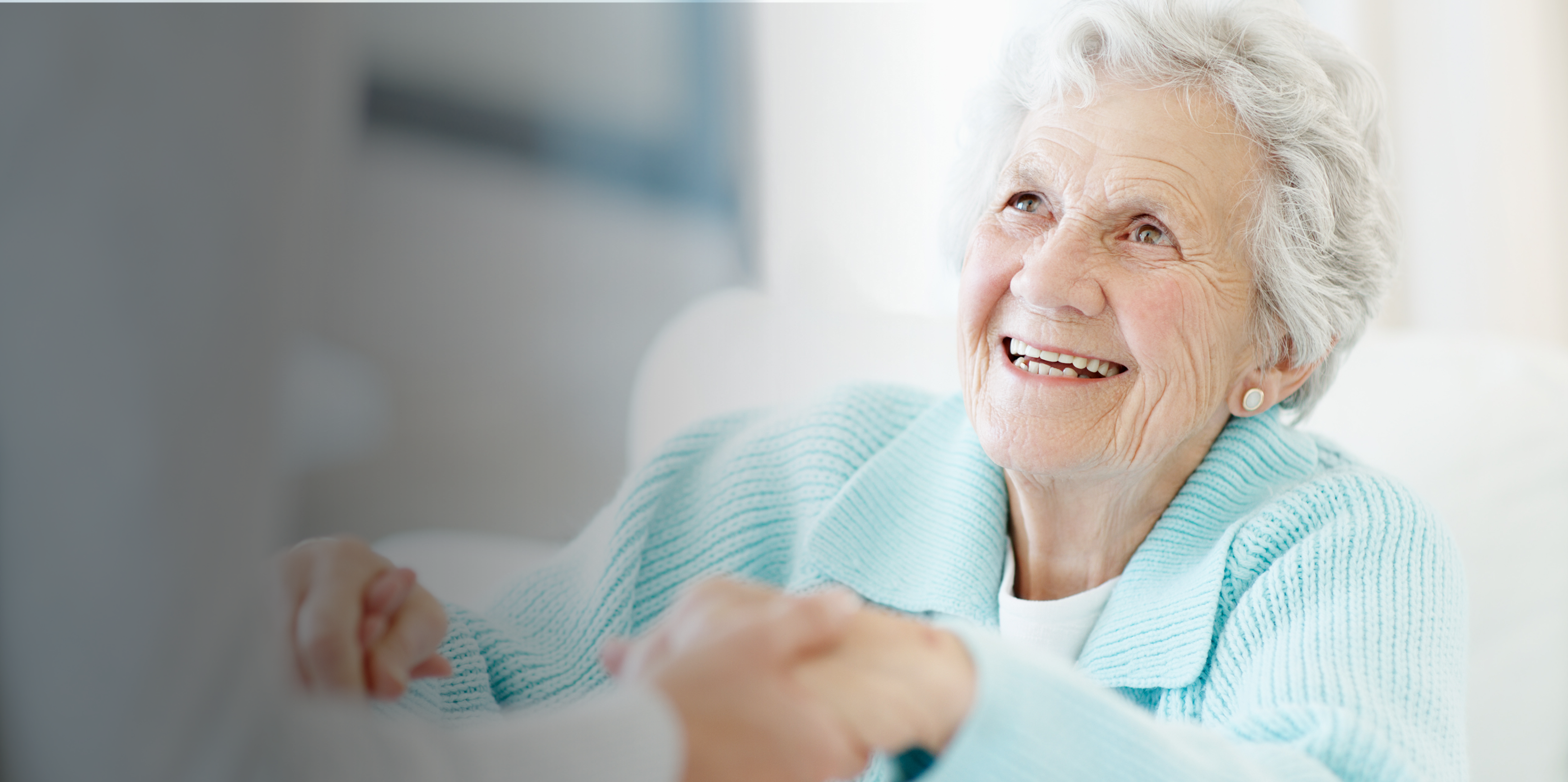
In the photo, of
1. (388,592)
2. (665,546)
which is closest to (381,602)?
(388,592)

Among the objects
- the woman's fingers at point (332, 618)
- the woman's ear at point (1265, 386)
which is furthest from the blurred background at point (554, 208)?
→ the woman's ear at point (1265, 386)

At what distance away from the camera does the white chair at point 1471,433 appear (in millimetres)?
1248

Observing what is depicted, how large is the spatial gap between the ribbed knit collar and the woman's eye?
28 cm

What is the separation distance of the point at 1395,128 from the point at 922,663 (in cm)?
213

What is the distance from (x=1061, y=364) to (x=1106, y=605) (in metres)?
0.25

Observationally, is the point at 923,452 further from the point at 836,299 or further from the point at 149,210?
the point at 149,210

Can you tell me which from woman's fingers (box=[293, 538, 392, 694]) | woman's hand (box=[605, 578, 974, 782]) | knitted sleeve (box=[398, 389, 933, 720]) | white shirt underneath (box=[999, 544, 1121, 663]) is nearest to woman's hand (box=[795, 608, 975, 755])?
woman's hand (box=[605, 578, 974, 782])

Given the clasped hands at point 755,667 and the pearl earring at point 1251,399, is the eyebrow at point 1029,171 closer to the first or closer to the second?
the pearl earring at point 1251,399

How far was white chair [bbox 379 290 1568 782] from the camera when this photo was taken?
4.09 feet

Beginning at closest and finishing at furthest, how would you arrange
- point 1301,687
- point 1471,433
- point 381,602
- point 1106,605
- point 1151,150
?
point 381,602 → point 1301,687 → point 1151,150 → point 1106,605 → point 1471,433

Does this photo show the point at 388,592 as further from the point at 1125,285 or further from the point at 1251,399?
the point at 1251,399

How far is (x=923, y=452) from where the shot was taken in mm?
1171

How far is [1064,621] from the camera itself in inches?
40.7

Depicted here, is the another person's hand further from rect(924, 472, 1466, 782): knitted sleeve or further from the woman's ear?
the woman's ear
